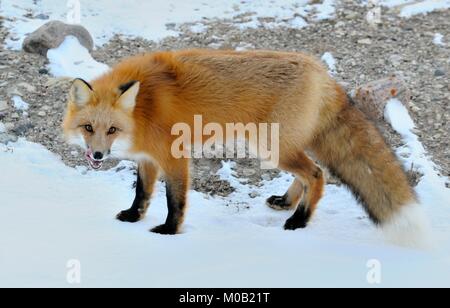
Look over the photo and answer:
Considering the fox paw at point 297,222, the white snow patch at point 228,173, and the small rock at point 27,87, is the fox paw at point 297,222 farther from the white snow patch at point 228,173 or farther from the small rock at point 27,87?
the small rock at point 27,87

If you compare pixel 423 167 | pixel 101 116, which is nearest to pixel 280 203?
pixel 423 167

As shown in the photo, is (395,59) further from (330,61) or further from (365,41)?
(330,61)

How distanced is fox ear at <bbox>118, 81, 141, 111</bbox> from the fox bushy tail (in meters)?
1.36

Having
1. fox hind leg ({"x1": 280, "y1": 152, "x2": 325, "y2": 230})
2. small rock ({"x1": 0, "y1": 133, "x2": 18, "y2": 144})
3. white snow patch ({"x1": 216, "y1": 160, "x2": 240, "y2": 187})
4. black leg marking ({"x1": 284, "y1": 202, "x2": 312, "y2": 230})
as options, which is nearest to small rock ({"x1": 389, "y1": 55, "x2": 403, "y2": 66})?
white snow patch ({"x1": 216, "y1": 160, "x2": 240, "y2": 187})

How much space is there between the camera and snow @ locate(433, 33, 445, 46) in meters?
7.23

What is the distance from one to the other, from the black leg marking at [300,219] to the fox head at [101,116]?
4.61ft

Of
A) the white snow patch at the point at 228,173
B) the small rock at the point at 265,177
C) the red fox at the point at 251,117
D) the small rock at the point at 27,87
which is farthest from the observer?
the small rock at the point at 27,87

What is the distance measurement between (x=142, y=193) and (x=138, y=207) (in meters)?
0.11

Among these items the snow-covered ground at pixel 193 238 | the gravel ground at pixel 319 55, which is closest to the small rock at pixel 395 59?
the gravel ground at pixel 319 55

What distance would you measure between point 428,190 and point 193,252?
221cm

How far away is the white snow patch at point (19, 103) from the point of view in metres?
5.79

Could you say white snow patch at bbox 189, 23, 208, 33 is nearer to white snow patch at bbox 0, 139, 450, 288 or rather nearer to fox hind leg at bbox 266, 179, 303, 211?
white snow patch at bbox 0, 139, 450, 288

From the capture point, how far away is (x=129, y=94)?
382 centimetres
